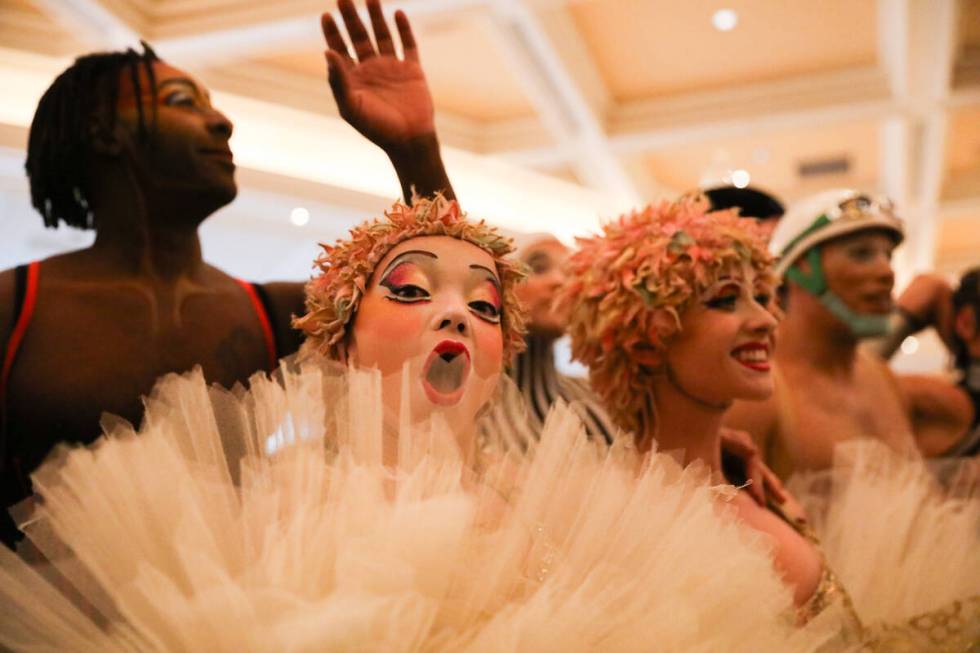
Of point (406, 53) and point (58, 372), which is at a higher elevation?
point (406, 53)

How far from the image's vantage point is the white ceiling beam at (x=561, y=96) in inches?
134

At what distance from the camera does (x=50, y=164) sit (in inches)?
55.6

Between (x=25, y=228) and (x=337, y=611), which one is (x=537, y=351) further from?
(x=337, y=611)

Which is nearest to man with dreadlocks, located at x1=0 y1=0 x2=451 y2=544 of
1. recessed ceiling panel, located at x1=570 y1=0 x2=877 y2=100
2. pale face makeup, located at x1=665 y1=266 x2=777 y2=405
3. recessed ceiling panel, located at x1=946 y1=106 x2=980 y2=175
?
pale face makeup, located at x1=665 y1=266 x2=777 y2=405

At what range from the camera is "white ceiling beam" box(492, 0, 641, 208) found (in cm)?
341

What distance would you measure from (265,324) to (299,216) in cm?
47

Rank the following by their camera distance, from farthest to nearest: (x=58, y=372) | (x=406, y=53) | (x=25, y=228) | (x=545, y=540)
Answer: (x=25, y=228), (x=406, y=53), (x=58, y=372), (x=545, y=540)

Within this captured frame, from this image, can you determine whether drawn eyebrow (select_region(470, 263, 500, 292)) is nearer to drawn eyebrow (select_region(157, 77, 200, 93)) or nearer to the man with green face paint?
drawn eyebrow (select_region(157, 77, 200, 93))

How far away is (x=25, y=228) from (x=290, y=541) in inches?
43.8

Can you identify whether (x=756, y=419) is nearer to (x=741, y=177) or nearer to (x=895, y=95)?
(x=895, y=95)

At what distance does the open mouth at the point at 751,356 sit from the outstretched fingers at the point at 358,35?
745mm

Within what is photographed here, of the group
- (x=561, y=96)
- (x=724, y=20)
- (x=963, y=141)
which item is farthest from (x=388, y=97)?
(x=963, y=141)

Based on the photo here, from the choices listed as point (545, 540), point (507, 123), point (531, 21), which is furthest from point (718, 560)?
point (507, 123)

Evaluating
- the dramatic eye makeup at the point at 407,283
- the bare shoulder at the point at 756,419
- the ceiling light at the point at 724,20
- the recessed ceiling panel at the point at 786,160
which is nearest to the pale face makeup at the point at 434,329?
the dramatic eye makeup at the point at 407,283
